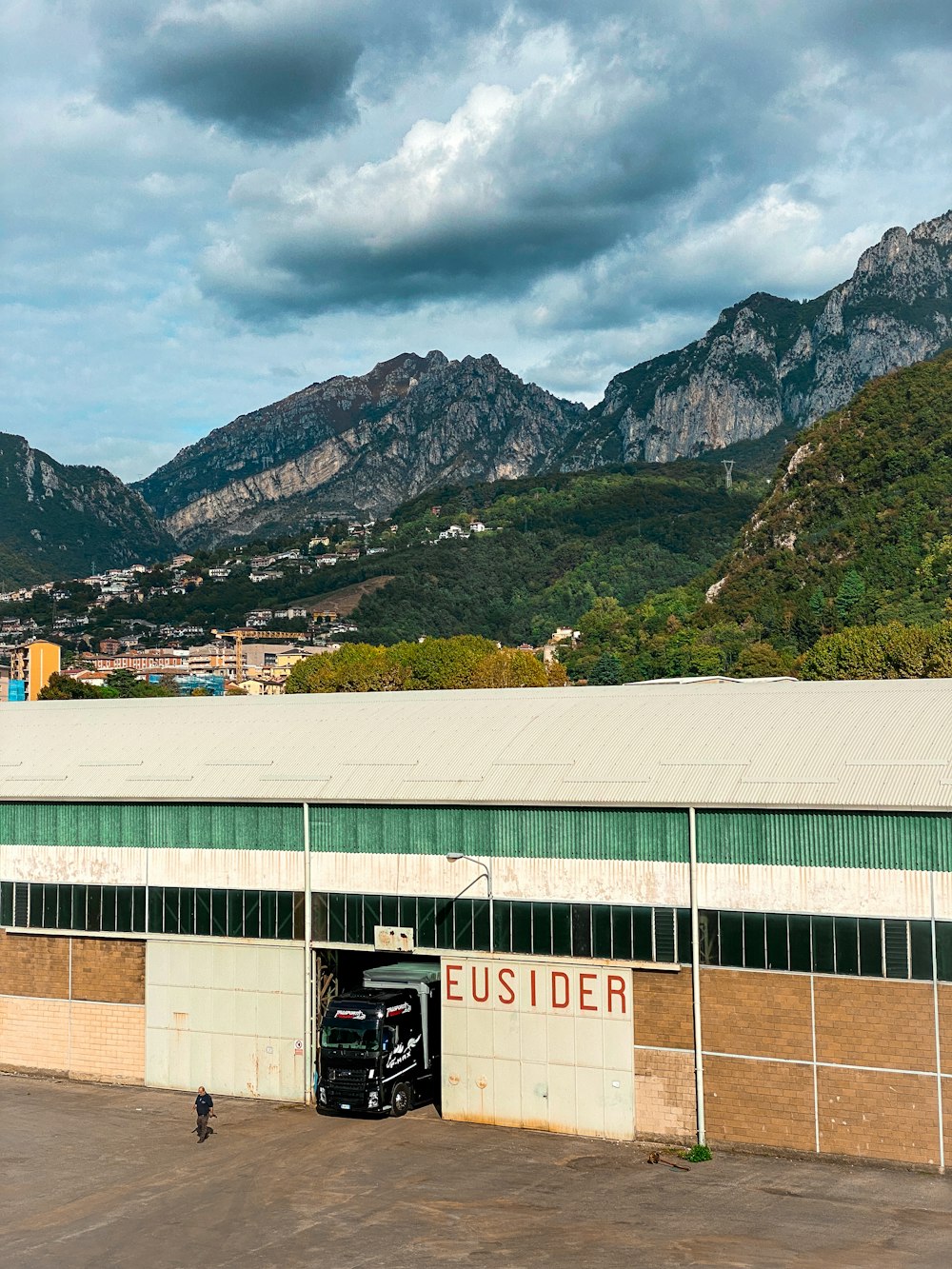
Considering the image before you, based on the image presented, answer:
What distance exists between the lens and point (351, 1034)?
35.8 m

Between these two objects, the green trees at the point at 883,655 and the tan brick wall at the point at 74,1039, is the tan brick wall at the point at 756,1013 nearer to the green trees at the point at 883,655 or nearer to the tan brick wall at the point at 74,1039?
the tan brick wall at the point at 74,1039

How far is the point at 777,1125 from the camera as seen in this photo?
31828mm

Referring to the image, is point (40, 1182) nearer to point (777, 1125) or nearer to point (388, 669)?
point (777, 1125)

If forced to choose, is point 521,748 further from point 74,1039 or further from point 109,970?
point 74,1039

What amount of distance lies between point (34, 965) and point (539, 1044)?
16.9 metres

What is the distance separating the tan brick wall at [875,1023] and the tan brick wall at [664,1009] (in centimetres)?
327

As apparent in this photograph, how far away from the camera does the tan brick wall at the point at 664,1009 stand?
3322cm

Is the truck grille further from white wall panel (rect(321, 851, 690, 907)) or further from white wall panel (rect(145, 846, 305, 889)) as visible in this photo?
white wall panel (rect(145, 846, 305, 889))

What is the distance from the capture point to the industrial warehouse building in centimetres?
3133

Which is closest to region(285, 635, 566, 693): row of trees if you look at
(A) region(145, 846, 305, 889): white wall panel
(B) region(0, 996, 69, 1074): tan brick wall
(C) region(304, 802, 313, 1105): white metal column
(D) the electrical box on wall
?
(B) region(0, 996, 69, 1074): tan brick wall

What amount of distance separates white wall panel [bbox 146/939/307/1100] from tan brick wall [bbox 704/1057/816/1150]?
39.4 ft

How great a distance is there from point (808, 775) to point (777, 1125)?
8239 millimetres

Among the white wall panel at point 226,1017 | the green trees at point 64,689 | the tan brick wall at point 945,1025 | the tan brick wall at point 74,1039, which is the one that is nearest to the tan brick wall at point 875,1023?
the tan brick wall at point 945,1025

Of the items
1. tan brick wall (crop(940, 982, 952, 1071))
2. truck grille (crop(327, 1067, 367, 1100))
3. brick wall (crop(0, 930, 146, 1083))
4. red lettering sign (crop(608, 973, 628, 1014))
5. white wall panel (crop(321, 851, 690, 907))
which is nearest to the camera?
tan brick wall (crop(940, 982, 952, 1071))
